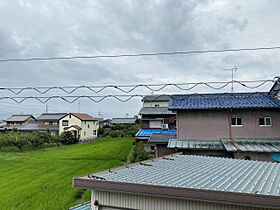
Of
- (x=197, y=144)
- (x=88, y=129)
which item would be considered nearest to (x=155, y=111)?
(x=197, y=144)

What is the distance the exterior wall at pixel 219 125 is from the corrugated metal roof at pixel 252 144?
0.41m

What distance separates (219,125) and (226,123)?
0.41 meters

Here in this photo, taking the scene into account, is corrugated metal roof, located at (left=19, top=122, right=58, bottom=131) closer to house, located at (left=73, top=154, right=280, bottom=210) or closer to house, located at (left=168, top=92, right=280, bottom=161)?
house, located at (left=168, top=92, right=280, bottom=161)

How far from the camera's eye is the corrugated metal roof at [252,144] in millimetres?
8664

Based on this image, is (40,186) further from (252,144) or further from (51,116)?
(51,116)

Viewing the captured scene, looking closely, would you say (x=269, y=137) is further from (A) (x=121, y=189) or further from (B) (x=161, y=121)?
(B) (x=161, y=121)

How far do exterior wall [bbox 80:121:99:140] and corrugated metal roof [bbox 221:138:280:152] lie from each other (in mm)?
28633

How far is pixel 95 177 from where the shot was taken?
11.7 ft

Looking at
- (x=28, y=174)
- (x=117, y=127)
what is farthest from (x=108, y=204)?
(x=117, y=127)

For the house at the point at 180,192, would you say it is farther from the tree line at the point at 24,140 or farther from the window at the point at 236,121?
the tree line at the point at 24,140

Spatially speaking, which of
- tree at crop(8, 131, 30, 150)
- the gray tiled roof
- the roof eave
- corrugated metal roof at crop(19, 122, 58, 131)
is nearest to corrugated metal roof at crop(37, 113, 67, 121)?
corrugated metal roof at crop(19, 122, 58, 131)

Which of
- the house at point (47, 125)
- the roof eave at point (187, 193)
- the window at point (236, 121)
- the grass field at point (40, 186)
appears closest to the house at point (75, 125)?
the house at point (47, 125)

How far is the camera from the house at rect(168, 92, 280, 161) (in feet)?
32.1

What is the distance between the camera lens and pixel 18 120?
142 feet
